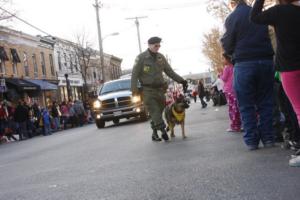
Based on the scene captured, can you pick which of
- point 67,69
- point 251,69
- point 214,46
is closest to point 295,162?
point 251,69

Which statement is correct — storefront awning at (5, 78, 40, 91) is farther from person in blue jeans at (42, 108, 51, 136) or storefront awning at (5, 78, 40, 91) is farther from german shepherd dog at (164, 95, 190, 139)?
german shepherd dog at (164, 95, 190, 139)

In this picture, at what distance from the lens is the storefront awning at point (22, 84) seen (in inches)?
1419

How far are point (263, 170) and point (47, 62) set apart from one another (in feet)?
141

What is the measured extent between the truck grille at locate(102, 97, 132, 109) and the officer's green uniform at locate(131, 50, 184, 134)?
10.1 metres

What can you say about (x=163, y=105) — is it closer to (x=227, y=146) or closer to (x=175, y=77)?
(x=175, y=77)

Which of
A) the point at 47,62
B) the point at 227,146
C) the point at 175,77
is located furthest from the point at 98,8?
the point at 227,146

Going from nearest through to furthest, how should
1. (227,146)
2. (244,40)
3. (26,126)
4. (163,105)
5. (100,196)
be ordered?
1. (100,196)
2. (244,40)
3. (227,146)
4. (163,105)
5. (26,126)

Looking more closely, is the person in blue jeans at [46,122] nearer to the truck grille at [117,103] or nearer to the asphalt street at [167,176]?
the truck grille at [117,103]

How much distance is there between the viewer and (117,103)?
67.4ft

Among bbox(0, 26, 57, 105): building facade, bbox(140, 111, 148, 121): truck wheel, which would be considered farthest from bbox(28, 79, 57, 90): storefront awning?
bbox(140, 111, 148, 121): truck wheel

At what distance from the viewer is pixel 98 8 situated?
148ft

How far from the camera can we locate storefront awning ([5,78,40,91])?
36031 mm

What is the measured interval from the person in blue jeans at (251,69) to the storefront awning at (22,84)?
3048cm

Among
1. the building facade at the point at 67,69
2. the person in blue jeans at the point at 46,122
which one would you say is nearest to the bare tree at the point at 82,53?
the building facade at the point at 67,69
